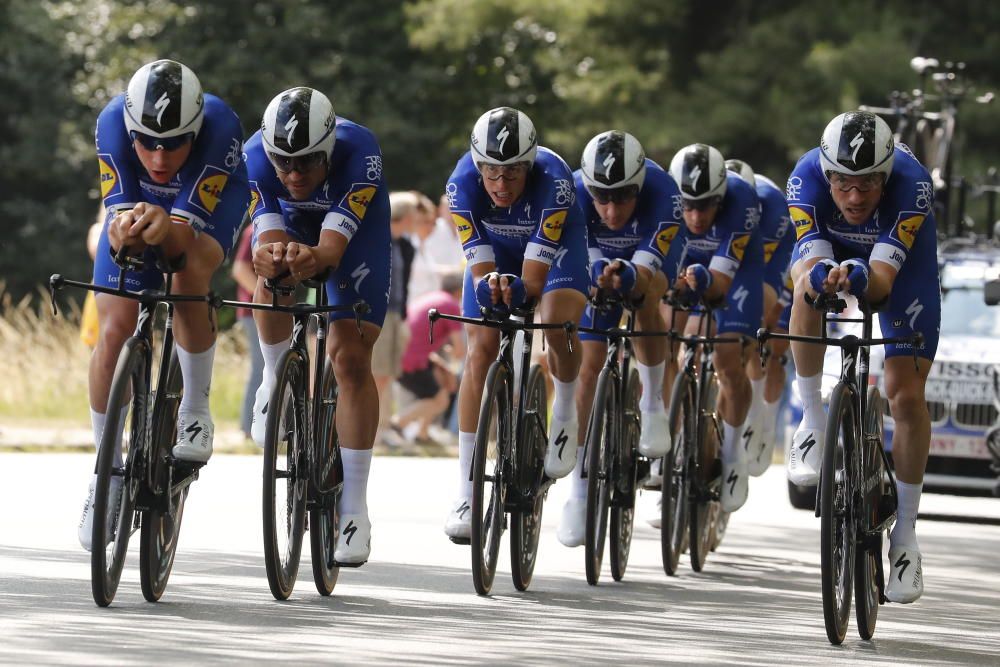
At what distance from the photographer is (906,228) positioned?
9.40 metres

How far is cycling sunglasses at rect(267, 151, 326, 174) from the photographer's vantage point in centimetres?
932

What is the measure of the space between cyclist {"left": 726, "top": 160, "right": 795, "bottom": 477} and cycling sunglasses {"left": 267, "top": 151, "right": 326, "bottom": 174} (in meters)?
4.53

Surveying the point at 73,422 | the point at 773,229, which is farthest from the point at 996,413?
the point at 73,422

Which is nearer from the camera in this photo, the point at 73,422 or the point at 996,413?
the point at 996,413

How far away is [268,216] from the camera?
969 cm

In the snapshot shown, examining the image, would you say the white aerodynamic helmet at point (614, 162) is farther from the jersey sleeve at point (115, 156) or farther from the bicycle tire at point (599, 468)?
the jersey sleeve at point (115, 156)

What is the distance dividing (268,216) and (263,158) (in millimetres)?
266

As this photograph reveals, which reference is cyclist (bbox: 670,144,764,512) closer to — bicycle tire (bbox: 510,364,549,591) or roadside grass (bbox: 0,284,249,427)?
bicycle tire (bbox: 510,364,549,591)

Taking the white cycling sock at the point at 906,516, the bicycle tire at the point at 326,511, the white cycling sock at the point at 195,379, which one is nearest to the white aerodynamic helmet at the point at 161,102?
the white cycling sock at the point at 195,379

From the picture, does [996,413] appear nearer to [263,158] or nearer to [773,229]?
[773,229]

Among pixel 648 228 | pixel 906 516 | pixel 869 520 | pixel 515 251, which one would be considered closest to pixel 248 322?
pixel 648 228

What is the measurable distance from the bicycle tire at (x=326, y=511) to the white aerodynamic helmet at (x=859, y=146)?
7.73 feet

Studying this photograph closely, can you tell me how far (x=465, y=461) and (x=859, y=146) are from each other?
2.31 m

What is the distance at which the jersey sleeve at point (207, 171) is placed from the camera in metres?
9.02
